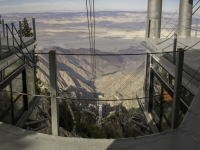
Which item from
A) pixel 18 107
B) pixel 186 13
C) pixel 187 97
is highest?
pixel 186 13

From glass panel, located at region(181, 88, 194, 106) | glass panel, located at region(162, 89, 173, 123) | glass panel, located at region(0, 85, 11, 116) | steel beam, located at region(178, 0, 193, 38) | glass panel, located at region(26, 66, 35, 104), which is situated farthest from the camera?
steel beam, located at region(178, 0, 193, 38)

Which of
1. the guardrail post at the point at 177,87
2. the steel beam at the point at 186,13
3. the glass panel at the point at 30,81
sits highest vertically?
the steel beam at the point at 186,13

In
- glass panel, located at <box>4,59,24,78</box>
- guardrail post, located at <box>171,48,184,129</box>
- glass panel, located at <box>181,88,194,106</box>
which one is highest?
guardrail post, located at <box>171,48,184,129</box>

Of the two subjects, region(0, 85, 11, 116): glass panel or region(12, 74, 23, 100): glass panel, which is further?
region(12, 74, 23, 100): glass panel

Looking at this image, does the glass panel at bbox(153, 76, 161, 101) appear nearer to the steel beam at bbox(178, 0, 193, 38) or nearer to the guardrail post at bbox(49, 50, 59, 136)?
the guardrail post at bbox(49, 50, 59, 136)

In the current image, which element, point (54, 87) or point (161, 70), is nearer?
point (54, 87)

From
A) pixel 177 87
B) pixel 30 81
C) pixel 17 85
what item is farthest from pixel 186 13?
pixel 177 87

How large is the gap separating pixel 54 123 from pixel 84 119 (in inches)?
1313

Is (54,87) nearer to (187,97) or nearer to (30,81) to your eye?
(187,97)

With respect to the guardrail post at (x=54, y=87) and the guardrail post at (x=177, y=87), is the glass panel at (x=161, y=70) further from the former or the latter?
the guardrail post at (x=54, y=87)

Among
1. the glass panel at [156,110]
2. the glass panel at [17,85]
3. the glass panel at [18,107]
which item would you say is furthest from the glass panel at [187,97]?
the glass panel at [18,107]

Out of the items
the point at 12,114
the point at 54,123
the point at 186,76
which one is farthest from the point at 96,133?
the point at 54,123

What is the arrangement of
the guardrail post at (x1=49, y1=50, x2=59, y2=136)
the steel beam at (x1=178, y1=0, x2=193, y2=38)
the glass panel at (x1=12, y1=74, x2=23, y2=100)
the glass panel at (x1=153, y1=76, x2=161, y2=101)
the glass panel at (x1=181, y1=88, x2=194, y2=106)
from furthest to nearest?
1. the steel beam at (x1=178, y1=0, x2=193, y2=38)
2. the glass panel at (x1=153, y1=76, x2=161, y2=101)
3. the glass panel at (x1=12, y1=74, x2=23, y2=100)
4. the glass panel at (x1=181, y1=88, x2=194, y2=106)
5. the guardrail post at (x1=49, y1=50, x2=59, y2=136)

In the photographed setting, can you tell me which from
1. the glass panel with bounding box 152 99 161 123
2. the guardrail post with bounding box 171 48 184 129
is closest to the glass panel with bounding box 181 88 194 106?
the guardrail post with bounding box 171 48 184 129
